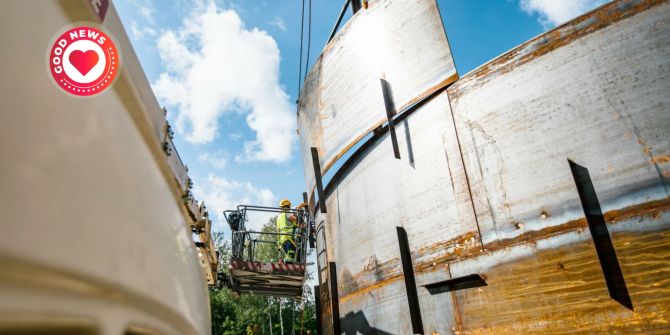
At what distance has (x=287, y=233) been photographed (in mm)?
8914

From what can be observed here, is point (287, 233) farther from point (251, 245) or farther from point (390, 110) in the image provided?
point (390, 110)

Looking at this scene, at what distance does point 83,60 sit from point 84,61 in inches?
0.4

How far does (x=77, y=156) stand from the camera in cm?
102

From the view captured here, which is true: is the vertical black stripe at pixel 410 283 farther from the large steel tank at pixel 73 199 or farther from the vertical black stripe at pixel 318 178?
the large steel tank at pixel 73 199

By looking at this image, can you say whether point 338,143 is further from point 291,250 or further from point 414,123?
point 291,250

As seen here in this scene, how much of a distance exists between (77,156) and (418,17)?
188 inches

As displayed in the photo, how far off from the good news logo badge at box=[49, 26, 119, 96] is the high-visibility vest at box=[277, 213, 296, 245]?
7482 mm

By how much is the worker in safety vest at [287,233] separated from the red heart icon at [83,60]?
24.2 ft

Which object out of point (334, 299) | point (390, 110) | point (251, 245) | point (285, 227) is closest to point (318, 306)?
point (334, 299)

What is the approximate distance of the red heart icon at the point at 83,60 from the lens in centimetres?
113

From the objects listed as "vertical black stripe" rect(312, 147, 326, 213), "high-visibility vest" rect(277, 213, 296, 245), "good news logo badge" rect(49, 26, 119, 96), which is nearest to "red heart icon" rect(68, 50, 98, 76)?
"good news logo badge" rect(49, 26, 119, 96)

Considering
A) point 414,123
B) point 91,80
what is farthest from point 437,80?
point 91,80

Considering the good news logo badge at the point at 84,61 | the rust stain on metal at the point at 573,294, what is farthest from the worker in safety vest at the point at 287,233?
the good news logo badge at the point at 84,61

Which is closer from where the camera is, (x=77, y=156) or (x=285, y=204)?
(x=77, y=156)
